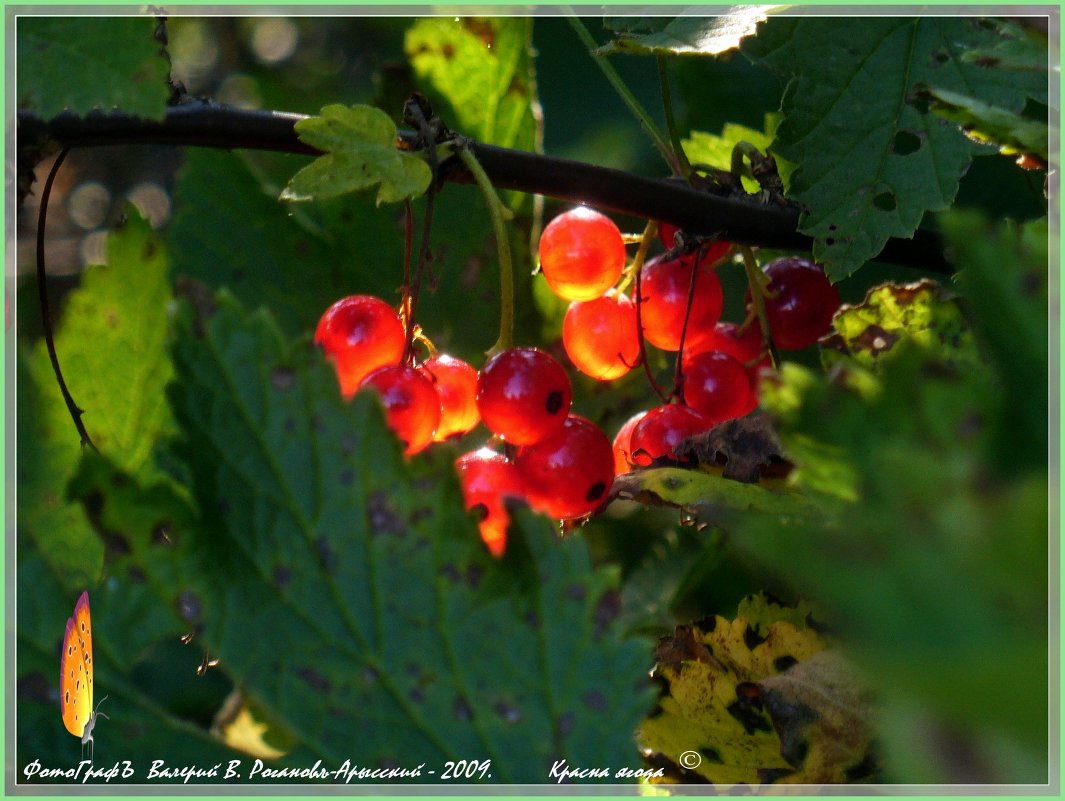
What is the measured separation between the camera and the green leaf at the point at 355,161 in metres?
0.64

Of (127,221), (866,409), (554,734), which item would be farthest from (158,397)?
(866,409)

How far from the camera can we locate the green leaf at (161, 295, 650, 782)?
47 centimetres

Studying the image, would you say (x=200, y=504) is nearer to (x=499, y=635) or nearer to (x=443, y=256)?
(x=499, y=635)

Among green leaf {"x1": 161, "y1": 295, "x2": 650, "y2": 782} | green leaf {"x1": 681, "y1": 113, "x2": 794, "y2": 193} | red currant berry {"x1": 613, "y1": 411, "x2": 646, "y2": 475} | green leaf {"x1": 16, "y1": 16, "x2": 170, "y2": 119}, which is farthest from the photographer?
green leaf {"x1": 681, "y1": 113, "x2": 794, "y2": 193}

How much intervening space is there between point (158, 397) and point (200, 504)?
29 cm

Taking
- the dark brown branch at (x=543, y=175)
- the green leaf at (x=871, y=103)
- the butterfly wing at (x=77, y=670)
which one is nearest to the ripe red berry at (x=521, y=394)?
the dark brown branch at (x=543, y=175)

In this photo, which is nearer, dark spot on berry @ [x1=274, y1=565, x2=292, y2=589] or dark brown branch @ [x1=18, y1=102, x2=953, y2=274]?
dark spot on berry @ [x1=274, y1=565, x2=292, y2=589]

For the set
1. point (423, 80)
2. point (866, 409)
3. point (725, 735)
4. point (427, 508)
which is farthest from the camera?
point (423, 80)

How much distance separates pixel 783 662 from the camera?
740 millimetres

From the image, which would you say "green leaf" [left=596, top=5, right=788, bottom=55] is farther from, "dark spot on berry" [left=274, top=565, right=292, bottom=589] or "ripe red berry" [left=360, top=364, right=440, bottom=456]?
"dark spot on berry" [left=274, top=565, right=292, bottom=589]

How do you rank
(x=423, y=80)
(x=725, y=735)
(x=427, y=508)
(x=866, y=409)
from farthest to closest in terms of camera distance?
1. (x=423, y=80)
2. (x=725, y=735)
3. (x=427, y=508)
4. (x=866, y=409)

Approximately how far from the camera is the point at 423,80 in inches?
40.9

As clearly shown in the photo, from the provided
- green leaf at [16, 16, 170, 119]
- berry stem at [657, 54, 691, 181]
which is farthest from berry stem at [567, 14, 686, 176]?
green leaf at [16, 16, 170, 119]

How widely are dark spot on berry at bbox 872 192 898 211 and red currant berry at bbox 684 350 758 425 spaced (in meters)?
0.16
